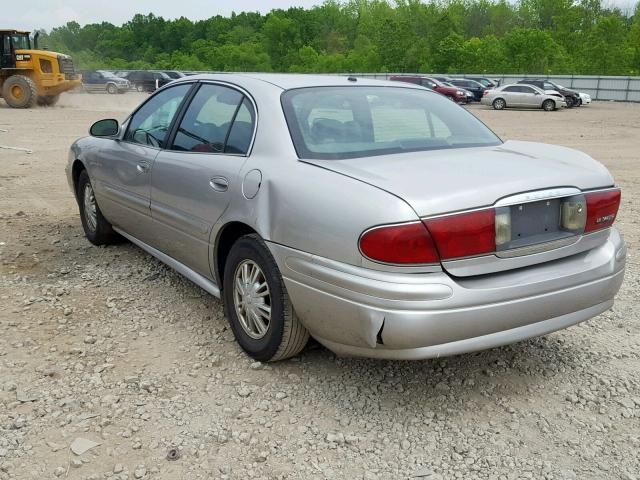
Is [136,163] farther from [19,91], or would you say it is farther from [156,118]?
[19,91]

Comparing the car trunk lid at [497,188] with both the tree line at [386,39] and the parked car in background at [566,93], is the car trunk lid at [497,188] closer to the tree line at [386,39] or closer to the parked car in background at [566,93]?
the parked car in background at [566,93]

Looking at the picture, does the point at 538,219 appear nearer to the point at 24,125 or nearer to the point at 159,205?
the point at 159,205

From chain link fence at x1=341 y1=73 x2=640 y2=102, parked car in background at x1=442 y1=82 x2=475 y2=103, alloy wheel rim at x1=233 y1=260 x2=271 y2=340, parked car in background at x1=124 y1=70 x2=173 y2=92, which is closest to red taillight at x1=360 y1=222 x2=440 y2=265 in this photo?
alloy wheel rim at x1=233 y1=260 x2=271 y2=340

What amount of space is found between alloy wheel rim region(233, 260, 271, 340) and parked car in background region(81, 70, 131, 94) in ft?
138

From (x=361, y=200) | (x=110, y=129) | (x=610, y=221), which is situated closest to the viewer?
(x=361, y=200)

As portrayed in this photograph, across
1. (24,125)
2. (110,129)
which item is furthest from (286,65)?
(110,129)

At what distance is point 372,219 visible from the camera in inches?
106

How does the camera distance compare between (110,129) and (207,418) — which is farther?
(110,129)

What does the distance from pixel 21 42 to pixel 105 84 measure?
1976 centimetres

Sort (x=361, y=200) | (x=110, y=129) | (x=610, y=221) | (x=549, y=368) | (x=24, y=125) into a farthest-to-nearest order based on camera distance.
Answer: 1. (x=24, y=125)
2. (x=110, y=129)
3. (x=549, y=368)
4. (x=610, y=221)
5. (x=361, y=200)

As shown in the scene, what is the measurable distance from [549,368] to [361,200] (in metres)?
1.57

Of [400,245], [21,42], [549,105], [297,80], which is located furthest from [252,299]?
[549,105]

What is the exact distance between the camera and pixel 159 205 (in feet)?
13.9

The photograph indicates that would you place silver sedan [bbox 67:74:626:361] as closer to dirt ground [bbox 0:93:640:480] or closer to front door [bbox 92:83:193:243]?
front door [bbox 92:83:193:243]
